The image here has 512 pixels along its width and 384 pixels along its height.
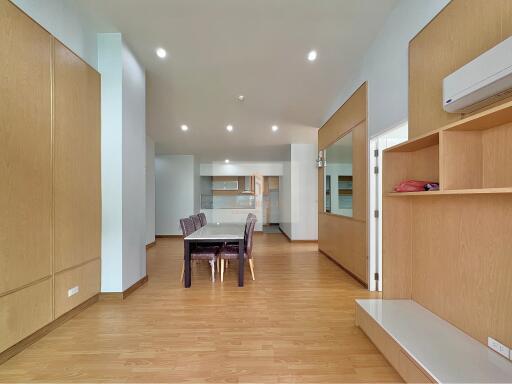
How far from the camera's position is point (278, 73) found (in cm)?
429

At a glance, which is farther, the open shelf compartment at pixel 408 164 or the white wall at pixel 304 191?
the white wall at pixel 304 191

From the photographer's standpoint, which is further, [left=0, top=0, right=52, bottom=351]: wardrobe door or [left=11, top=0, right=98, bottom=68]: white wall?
[left=11, top=0, right=98, bottom=68]: white wall

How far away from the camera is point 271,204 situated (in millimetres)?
10148

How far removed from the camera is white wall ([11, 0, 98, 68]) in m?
2.37

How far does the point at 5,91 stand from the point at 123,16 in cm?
166

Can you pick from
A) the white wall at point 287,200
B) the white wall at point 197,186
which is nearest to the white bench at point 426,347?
the white wall at point 287,200

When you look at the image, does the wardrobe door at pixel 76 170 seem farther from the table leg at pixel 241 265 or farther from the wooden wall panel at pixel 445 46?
the wooden wall panel at pixel 445 46

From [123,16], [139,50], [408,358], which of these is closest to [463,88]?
[408,358]

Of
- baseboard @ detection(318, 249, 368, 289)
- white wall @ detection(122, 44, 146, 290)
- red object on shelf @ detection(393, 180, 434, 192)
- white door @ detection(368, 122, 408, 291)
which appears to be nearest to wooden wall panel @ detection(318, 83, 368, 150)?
white door @ detection(368, 122, 408, 291)

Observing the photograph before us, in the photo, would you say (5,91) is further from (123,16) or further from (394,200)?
(394,200)

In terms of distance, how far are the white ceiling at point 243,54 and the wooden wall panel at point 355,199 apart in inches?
21.2

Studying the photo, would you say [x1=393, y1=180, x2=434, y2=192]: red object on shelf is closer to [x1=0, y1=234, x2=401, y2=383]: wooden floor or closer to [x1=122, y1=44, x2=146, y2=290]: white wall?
[x1=0, y1=234, x2=401, y2=383]: wooden floor

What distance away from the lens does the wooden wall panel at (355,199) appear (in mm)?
3721

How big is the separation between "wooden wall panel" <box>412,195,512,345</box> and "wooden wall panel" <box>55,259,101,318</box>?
135 inches
